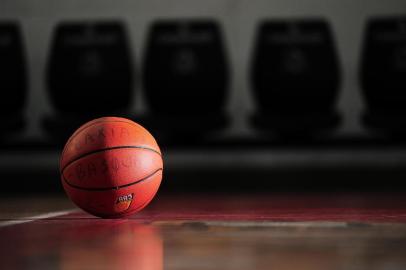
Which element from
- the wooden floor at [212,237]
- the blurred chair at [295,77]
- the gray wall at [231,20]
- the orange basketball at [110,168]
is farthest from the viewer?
the gray wall at [231,20]

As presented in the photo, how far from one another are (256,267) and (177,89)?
241 centimetres

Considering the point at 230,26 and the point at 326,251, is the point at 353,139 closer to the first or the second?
the point at 230,26

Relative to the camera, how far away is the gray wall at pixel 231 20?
368 cm

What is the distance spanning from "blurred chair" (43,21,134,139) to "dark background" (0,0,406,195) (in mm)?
32

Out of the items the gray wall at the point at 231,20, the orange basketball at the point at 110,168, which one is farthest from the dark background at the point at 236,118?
the orange basketball at the point at 110,168

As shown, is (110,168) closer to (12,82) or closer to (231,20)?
(12,82)

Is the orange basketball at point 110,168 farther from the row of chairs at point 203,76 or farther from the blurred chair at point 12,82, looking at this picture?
the blurred chair at point 12,82

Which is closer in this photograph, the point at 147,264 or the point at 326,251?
the point at 147,264

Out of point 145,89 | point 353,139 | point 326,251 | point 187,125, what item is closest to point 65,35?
point 145,89

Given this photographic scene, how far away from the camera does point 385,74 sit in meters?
3.18

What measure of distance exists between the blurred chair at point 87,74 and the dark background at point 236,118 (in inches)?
1.3

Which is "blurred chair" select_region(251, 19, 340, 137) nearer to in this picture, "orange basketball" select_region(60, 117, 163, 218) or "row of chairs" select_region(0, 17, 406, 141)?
"row of chairs" select_region(0, 17, 406, 141)

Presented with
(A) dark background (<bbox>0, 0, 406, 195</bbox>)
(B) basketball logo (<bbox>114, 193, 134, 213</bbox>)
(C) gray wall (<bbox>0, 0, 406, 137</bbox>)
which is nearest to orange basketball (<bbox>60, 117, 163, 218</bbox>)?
(B) basketball logo (<bbox>114, 193, 134, 213</bbox>)

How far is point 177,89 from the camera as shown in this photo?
3.20 meters
